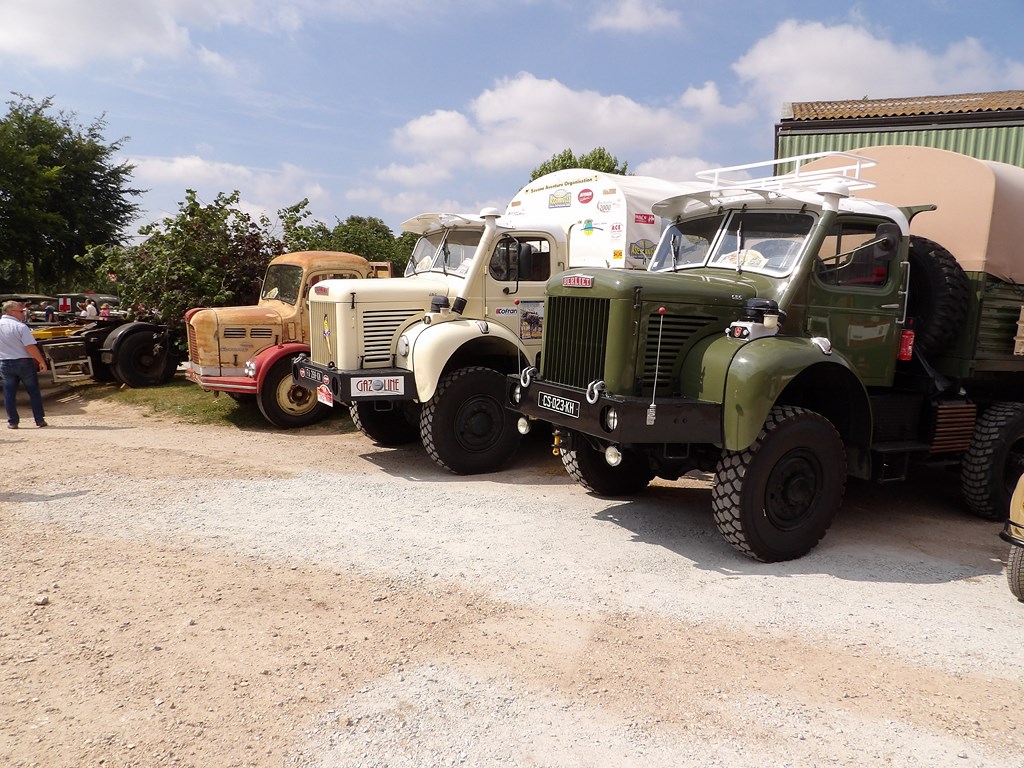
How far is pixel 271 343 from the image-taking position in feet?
33.0

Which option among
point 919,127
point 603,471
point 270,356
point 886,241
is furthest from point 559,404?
point 919,127

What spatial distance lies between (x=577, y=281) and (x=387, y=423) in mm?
3919

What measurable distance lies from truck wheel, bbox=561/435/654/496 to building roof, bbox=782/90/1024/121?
10.3 metres

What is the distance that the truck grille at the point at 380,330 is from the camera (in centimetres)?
760

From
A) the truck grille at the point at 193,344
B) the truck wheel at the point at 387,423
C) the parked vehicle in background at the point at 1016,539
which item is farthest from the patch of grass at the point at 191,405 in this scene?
the parked vehicle in background at the point at 1016,539

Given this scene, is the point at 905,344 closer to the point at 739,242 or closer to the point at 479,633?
the point at 739,242

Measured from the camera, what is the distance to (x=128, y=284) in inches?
511

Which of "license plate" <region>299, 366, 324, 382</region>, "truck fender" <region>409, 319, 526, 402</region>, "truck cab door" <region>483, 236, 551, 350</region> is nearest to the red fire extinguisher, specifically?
"truck cab door" <region>483, 236, 551, 350</region>

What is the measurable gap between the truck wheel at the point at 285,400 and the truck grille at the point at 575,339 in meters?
4.66

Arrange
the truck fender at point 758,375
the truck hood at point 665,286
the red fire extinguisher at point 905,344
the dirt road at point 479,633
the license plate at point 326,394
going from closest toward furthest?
the dirt road at point 479,633 → the truck fender at point 758,375 → the truck hood at point 665,286 → the red fire extinguisher at point 905,344 → the license plate at point 326,394

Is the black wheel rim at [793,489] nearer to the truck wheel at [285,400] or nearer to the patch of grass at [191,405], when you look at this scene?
the patch of grass at [191,405]

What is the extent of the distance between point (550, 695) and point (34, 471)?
6075mm

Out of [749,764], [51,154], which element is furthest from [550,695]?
[51,154]

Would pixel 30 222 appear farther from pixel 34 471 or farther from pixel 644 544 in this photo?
pixel 644 544
